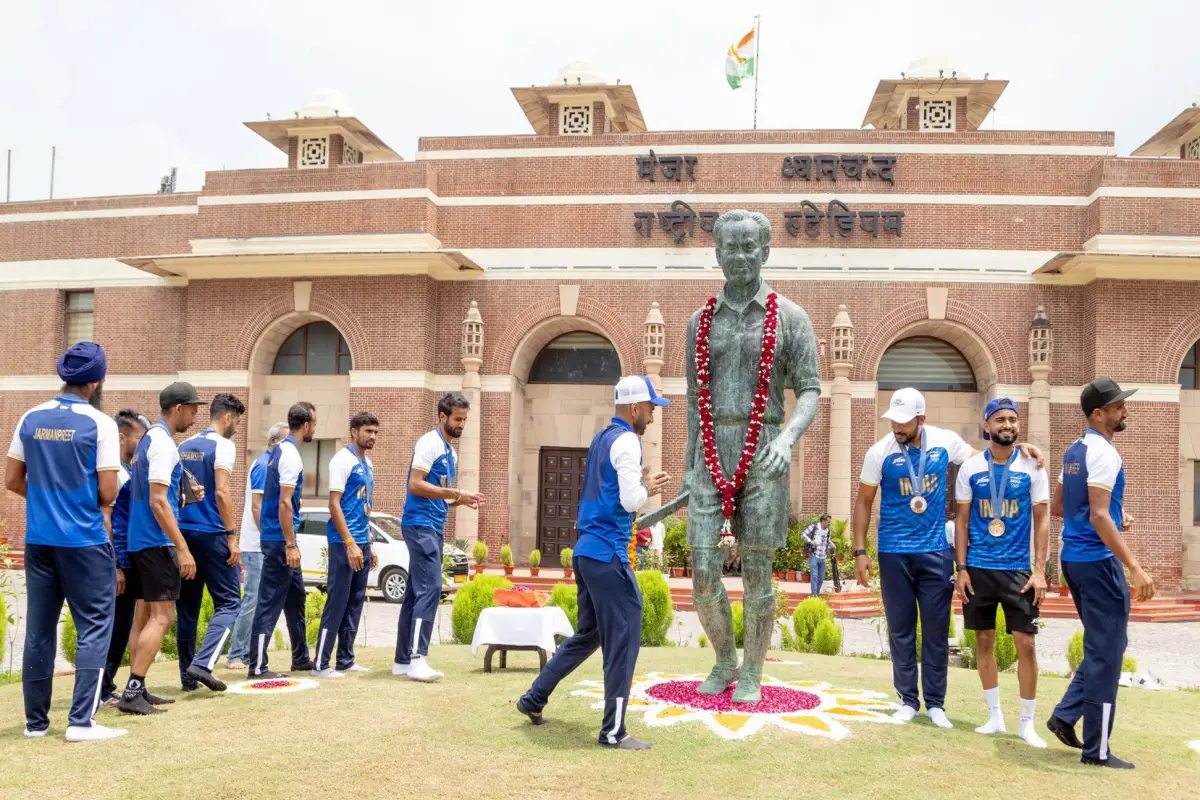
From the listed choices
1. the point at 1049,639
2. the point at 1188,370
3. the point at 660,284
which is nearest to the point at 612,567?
Answer: the point at 1049,639

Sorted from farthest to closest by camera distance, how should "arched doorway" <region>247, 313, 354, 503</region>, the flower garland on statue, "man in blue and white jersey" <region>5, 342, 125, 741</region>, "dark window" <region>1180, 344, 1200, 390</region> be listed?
"arched doorway" <region>247, 313, 354, 503</region> < "dark window" <region>1180, 344, 1200, 390</region> < the flower garland on statue < "man in blue and white jersey" <region>5, 342, 125, 741</region>

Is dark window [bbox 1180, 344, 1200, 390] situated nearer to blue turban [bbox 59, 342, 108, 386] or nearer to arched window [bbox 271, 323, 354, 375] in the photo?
arched window [bbox 271, 323, 354, 375]

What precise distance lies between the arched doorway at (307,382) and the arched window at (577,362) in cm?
451

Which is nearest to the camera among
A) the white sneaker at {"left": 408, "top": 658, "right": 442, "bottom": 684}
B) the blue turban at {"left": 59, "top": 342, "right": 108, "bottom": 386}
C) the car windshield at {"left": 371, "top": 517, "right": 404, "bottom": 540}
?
the blue turban at {"left": 59, "top": 342, "right": 108, "bottom": 386}

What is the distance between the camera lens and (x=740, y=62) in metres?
27.6

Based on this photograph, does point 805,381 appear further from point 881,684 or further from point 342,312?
point 342,312

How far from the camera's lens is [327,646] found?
8.45 metres

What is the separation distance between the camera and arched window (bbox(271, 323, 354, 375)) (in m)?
25.1

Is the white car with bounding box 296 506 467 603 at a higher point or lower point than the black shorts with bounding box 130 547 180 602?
lower

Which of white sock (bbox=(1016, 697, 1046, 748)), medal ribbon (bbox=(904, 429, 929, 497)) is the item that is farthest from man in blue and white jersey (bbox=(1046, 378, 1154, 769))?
medal ribbon (bbox=(904, 429, 929, 497))

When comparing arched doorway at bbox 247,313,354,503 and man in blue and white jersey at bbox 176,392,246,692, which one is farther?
arched doorway at bbox 247,313,354,503

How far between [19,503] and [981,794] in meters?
26.7

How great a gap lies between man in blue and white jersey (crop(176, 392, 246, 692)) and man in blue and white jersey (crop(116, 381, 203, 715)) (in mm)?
514

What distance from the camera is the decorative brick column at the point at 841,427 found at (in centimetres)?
2266
